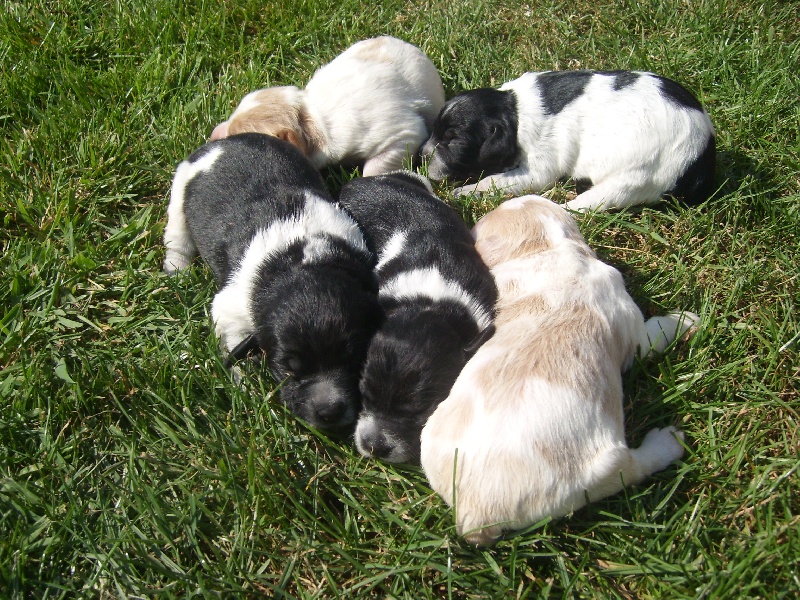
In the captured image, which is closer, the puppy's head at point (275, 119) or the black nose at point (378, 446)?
the black nose at point (378, 446)

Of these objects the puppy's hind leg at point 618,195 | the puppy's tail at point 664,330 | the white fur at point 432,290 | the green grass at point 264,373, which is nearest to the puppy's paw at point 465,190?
the green grass at point 264,373

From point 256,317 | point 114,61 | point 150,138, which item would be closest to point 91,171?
point 150,138

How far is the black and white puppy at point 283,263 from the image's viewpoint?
10.5ft

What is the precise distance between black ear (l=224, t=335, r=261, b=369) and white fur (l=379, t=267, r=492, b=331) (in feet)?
2.28

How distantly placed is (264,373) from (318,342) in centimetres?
49

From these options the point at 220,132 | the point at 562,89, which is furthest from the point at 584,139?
the point at 220,132

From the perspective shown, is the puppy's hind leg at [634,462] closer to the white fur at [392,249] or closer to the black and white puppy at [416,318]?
the black and white puppy at [416,318]

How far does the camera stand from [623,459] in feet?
9.36

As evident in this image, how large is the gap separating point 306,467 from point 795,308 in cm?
285

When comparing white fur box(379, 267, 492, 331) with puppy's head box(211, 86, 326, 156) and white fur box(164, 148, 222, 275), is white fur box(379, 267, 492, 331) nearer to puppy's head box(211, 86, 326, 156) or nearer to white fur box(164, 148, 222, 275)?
white fur box(164, 148, 222, 275)

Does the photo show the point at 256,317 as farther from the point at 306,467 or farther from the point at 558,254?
the point at 558,254

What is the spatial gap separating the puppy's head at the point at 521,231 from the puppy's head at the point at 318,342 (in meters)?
0.82

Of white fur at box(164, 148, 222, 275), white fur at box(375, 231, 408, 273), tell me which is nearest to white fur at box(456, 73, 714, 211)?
white fur at box(375, 231, 408, 273)

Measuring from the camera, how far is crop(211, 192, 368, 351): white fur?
3494 mm
